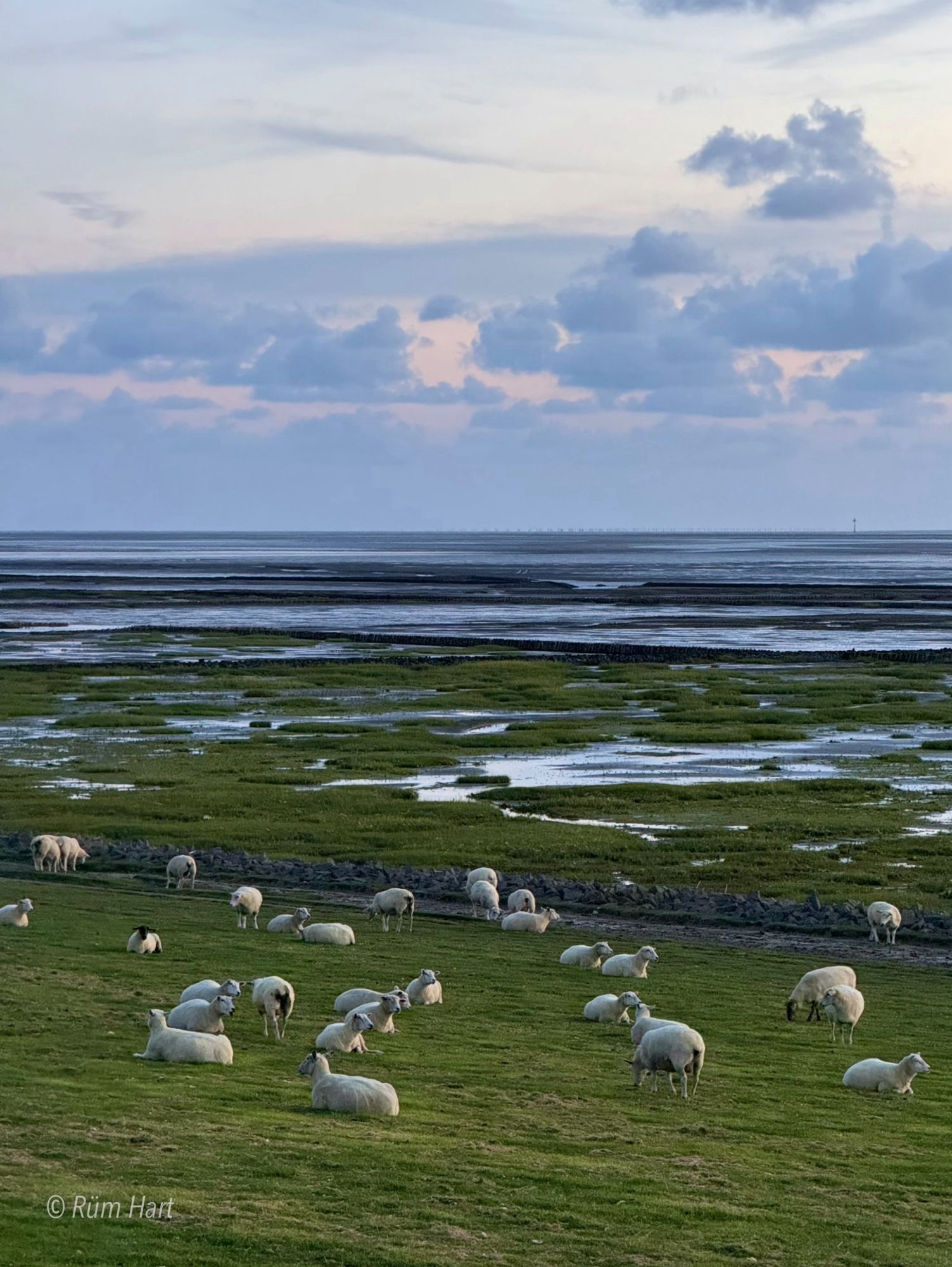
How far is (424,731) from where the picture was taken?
2356 inches

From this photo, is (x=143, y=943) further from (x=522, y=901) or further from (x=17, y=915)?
(x=522, y=901)

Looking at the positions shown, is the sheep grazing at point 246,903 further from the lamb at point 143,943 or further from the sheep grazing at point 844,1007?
the sheep grazing at point 844,1007

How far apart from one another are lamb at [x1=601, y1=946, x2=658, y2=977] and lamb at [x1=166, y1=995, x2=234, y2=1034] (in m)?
7.96

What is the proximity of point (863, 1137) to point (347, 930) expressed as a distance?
1241 cm

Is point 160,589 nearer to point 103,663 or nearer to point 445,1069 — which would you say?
point 103,663

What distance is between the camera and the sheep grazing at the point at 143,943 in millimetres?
23859

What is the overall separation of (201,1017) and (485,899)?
12888mm

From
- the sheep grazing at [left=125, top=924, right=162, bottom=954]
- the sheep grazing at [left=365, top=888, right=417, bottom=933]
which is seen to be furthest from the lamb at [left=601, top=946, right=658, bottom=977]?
the sheep grazing at [left=125, top=924, right=162, bottom=954]

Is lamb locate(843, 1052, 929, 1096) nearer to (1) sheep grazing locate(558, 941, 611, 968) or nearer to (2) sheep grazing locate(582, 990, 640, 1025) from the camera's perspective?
(2) sheep grazing locate(582, 990, 640, 1025)

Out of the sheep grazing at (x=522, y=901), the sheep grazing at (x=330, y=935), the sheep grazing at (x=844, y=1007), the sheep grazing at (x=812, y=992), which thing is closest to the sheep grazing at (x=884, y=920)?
the sheep grazing at (x=522, y=901)

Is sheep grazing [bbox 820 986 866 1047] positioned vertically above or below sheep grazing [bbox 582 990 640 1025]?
above

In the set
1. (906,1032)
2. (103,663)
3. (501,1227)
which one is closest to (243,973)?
(906,1032)

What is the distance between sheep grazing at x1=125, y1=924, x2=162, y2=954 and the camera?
23.9m

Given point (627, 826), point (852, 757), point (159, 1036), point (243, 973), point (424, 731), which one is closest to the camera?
point (159, 1036)
